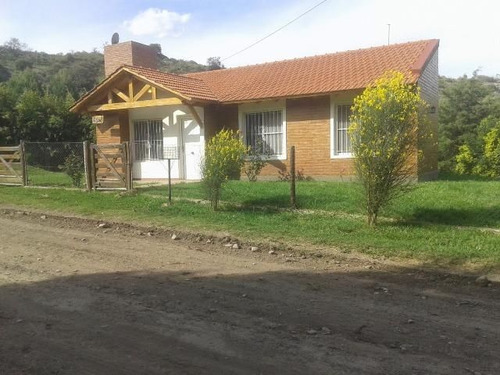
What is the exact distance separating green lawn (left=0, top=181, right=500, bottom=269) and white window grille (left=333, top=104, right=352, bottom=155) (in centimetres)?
274

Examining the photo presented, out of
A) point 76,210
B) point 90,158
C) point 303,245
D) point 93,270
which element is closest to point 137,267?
point 93,270

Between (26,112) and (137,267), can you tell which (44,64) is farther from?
(137,267)

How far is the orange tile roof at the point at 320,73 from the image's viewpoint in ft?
49.4

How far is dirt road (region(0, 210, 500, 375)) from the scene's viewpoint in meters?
3.71

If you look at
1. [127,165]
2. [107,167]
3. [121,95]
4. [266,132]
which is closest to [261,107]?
[266,132]

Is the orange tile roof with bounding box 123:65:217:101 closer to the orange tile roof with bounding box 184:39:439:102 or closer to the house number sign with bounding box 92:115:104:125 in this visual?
the orange tile roof with bounding box 184:39:439:102

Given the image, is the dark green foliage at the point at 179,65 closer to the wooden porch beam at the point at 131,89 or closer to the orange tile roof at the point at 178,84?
the orange tile roof at the point at 178,84

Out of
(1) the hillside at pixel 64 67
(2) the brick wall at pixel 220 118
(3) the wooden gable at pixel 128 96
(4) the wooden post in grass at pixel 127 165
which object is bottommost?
(4) the wooden post in grass at pixel 127 165

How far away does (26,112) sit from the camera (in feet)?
80.8

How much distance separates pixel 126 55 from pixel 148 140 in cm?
572

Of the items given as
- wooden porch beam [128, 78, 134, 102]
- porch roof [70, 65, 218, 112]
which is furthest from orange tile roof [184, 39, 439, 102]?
wooden porch beam [128, 78, 134, 102]

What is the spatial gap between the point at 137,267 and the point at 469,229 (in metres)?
5.60

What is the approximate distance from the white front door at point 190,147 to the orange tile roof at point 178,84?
1.00 meters

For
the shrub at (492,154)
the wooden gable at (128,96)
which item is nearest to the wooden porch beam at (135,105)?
the wooden gable at (128,96)
